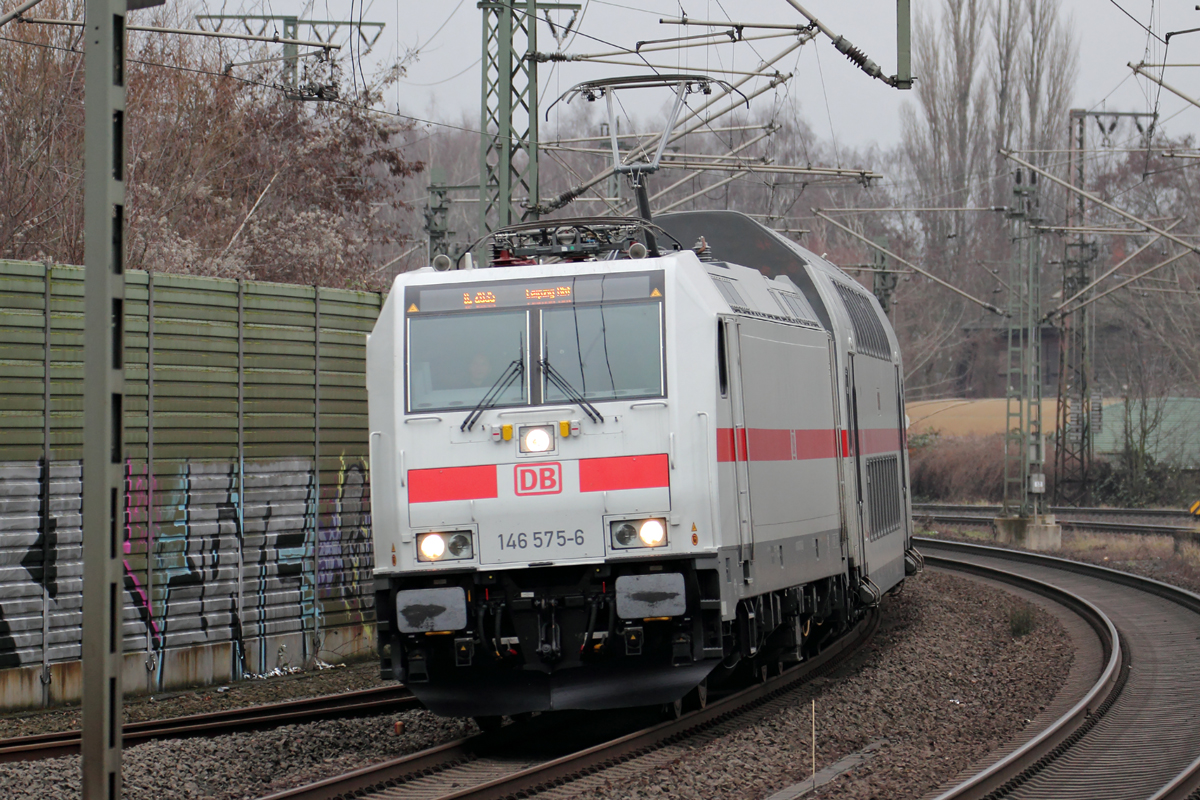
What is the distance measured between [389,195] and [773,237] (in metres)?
18.3

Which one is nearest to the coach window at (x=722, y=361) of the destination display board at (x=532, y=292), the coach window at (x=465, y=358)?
the destination display board at (x=532, y=292)

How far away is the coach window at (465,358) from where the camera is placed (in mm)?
10125

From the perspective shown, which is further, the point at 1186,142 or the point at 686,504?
the point at 1186,142

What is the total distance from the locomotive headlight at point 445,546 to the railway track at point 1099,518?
25.5 m

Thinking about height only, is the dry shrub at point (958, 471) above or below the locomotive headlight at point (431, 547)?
above

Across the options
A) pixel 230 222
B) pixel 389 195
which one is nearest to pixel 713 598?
pixel 230 222

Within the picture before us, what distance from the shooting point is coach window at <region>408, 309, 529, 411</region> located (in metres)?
10.1

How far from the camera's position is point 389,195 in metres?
31.5

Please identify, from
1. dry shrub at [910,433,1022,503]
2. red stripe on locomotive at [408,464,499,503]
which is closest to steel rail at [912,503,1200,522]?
dry shrub at [910,433,1022,503]

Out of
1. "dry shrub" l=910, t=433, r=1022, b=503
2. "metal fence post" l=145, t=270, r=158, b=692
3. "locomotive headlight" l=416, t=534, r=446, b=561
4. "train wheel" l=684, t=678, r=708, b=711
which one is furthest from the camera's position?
"dry shrub" l=910, t=433, r=1022, b=503

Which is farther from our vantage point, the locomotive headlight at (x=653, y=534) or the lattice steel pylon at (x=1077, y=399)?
the lattice steel pylon at (x=1077, y=399)

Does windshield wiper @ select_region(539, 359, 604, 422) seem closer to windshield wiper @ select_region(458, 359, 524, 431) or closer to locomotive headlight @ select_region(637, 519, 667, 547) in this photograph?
windshield wiper @ select_region(458, 359, 524, 431)

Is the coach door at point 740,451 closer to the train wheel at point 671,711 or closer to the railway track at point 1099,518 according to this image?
the train wheel at point 671,711

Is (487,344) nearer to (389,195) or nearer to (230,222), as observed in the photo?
(230,222)
